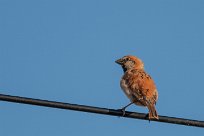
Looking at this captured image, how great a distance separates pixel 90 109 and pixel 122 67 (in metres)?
5.40

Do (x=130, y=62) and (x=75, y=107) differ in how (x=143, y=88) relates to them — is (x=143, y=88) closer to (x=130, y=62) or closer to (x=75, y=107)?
(x=130, y=62)

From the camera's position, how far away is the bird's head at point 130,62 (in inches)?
469

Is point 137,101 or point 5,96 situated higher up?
point 137,101

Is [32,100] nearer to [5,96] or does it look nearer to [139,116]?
[5,96]

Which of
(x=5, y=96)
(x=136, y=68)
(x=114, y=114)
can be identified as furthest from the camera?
(x=136, y=68)

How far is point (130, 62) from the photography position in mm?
12055

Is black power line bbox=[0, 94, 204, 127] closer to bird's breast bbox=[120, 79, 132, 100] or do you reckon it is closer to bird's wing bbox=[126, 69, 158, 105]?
bird's wing bbox=[126, 69, 158, 105]

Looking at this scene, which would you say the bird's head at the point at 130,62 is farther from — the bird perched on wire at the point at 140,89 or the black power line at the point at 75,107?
the black power line at the point at 75,107

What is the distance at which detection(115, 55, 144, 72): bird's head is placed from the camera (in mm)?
11914

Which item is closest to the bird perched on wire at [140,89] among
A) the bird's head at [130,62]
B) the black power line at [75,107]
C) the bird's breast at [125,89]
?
the bird's breast at [125,89]

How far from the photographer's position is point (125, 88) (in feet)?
32.9

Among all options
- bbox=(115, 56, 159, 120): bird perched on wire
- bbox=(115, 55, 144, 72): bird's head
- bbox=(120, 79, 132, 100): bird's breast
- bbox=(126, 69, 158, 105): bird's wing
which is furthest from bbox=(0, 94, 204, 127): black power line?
bbox=(115, 55, 144, 72): bird's head

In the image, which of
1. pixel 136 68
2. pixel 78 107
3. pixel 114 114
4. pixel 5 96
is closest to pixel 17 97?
pixel 5 96

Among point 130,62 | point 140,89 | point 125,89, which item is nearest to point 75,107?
point 140,89
